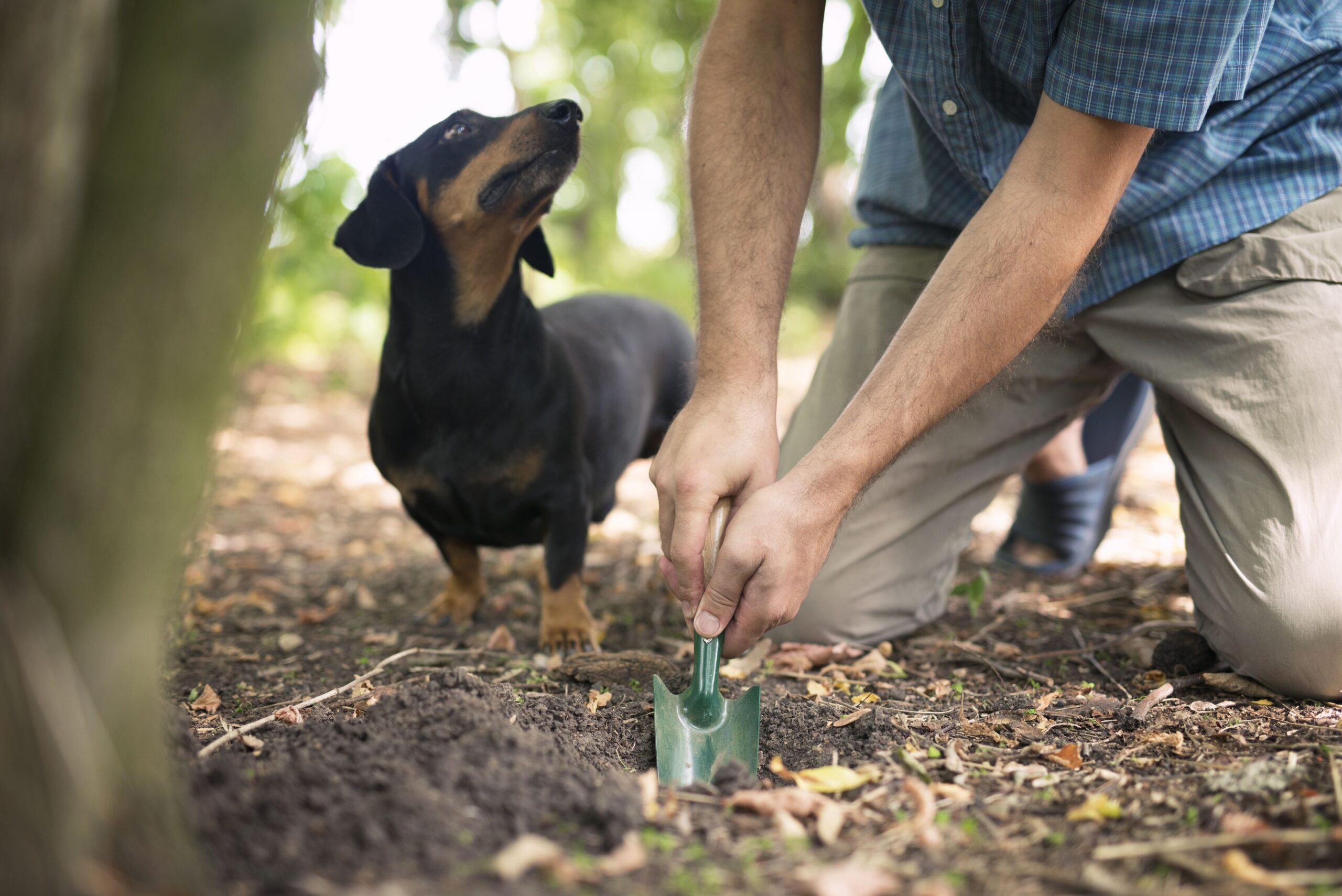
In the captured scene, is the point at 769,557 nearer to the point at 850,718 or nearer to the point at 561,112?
the point at 850,718

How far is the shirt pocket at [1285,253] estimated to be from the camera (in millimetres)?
2240

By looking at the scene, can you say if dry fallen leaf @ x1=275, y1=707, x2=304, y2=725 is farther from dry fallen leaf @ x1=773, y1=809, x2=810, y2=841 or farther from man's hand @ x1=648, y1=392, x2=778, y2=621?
dry fallen leaf @ x1=773, y1=809, x2=810, y2=841

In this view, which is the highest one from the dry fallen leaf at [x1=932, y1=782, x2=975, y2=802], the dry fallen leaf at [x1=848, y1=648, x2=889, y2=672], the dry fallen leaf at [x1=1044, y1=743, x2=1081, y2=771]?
the dry fallen leaf at [x1=932, y1=782, x2=975, y2=802]

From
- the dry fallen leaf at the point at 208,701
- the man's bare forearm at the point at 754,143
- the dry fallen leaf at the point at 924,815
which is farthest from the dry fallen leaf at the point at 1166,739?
the dry fallen leaf at the point at 208,701

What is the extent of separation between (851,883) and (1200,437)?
69.9 inches

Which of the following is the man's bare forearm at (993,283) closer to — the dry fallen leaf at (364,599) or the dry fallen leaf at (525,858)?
the dry fallen leaf at (525,858)

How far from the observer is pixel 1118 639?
252 cm

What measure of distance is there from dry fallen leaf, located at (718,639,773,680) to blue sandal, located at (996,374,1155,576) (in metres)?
1.35

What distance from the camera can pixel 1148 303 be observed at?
2.41m

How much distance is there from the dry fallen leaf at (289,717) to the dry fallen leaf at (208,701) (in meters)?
0.24

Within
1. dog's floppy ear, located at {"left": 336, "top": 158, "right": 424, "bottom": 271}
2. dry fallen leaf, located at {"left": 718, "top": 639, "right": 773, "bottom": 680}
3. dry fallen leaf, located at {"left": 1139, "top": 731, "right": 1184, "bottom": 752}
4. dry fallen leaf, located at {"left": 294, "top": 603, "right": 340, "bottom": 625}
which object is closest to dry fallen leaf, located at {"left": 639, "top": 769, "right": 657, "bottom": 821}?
dry fallen leaf, located at {"left": 718, "top": 639, "right": 773, "bottom": 680}

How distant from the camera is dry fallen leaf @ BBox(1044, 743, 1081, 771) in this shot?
160cm

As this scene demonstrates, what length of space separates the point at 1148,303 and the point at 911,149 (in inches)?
32.0

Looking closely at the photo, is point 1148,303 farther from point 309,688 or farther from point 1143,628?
point 309,688
